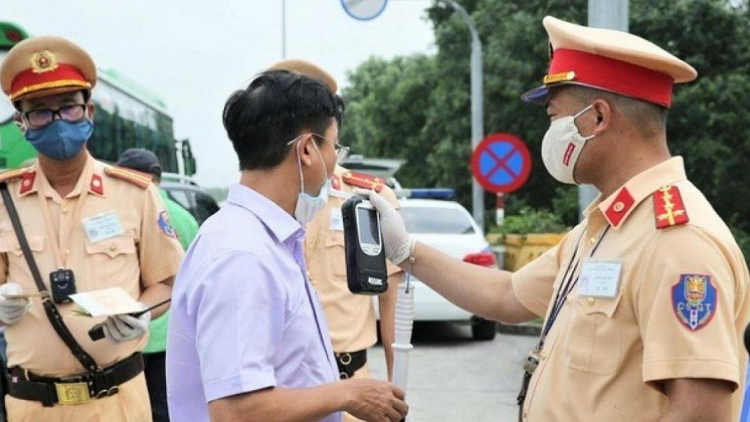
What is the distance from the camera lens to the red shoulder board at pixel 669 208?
222cm

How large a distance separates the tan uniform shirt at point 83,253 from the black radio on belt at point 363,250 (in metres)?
1.16

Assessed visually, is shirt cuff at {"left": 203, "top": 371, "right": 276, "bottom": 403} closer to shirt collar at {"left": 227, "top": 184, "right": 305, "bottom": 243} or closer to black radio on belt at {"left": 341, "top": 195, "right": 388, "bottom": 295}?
shirt collar at {"left": 227, "top": 184, "right": 305, "bottom": 243}

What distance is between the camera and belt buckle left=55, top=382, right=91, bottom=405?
315 cm

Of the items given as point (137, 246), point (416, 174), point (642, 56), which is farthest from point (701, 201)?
point (416, 174)

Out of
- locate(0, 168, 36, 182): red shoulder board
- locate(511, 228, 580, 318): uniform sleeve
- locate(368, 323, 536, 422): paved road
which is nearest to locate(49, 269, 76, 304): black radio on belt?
locate(0, 168, 36, 182): red shoulder board

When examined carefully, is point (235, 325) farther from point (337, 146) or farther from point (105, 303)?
point (105, 303)

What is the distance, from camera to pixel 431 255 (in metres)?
3.21

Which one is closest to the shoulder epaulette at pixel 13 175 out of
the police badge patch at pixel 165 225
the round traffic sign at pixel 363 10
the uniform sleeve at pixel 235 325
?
the police badge patch at pixel 165 225

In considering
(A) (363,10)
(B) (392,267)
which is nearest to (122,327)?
(B) (392,267)

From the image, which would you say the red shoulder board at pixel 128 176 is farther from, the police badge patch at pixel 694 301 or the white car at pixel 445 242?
the white car at pixel 445 242

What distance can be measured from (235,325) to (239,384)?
0.41 feet

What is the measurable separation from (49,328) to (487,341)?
8.61m

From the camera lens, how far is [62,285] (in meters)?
3.18

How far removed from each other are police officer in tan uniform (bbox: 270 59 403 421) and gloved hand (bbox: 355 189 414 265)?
68cm
